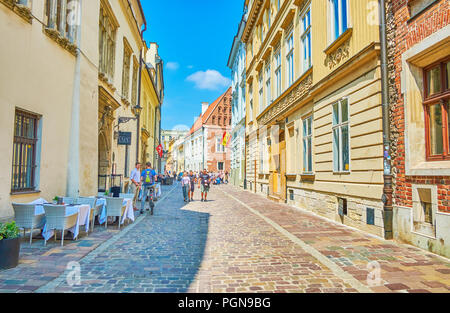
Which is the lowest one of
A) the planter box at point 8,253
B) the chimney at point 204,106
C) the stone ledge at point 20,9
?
the planter box at point 8,253

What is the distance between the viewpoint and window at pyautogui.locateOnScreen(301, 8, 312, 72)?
11.6 metres

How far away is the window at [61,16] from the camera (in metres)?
8.27

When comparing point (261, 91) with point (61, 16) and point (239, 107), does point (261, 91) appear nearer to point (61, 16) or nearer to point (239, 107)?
point (239, 107)

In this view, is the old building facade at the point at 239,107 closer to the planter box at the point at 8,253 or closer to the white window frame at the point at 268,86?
the white window frame at the point at 268,86

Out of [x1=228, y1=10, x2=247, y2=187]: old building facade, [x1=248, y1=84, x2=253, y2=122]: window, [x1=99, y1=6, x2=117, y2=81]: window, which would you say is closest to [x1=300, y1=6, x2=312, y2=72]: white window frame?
[x1=99, y1=6, x2=117, y2=81]: window

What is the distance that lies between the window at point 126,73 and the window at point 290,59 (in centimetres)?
824

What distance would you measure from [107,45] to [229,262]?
11521 millimetres

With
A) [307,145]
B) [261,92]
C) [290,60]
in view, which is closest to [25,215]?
[307,145]

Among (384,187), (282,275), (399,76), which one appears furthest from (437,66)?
(282,275)

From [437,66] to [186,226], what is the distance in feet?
22.2

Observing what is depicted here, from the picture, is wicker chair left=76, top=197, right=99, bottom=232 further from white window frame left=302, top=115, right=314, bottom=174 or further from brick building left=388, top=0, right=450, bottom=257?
white window frame left=302, top=115, right=314, bottom=174

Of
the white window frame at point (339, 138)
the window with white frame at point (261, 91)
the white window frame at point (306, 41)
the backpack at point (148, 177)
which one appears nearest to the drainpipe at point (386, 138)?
the white window frame at point (339, 138)

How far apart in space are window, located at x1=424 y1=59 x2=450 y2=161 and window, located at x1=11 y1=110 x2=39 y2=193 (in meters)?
8.58

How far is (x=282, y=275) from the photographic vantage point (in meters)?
4.35
